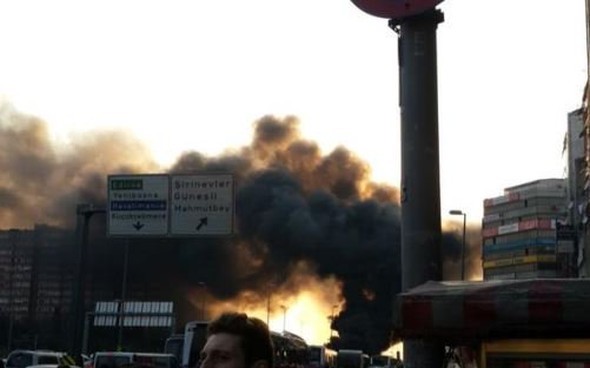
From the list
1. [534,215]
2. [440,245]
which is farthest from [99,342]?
[440,245]

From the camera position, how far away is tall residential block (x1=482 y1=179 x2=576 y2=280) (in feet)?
334

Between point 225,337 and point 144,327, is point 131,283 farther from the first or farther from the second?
point 225,337

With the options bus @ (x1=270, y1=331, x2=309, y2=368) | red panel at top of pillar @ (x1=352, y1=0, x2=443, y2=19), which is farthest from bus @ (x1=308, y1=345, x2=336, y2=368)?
red panel at top of pillar @ (x1=352, y1=0, x2=443, y2=19)

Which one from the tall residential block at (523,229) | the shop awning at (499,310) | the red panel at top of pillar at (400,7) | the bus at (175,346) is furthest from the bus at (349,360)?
the shop awning at (499,310)

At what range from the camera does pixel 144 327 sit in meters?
72.9

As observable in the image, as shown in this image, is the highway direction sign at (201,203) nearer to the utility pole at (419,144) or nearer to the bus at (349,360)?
the utility pole at (419,144)

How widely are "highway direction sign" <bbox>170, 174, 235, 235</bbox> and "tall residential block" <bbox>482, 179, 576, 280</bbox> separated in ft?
252

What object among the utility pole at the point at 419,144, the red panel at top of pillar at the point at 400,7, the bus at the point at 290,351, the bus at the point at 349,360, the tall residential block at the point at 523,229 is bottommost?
the bus at the point at 349,360

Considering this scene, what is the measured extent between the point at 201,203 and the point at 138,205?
77.4 inches

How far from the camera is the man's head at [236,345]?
7.88 ft

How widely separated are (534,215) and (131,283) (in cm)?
5344

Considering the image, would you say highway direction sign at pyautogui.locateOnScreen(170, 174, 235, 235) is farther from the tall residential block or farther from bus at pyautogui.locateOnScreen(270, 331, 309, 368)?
the tall residential block

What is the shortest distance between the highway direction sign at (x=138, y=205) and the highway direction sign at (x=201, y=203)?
11.7 inches

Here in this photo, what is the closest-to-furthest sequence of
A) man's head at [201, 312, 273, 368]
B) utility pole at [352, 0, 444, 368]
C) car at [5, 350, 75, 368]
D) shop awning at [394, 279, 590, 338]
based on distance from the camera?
man's head at [201, 312, 273, 368] < shop awning at [394, 279, 590, 338] < utility pole at [352, 0, 444, 368] < car at [5, 350, 75, 368]
